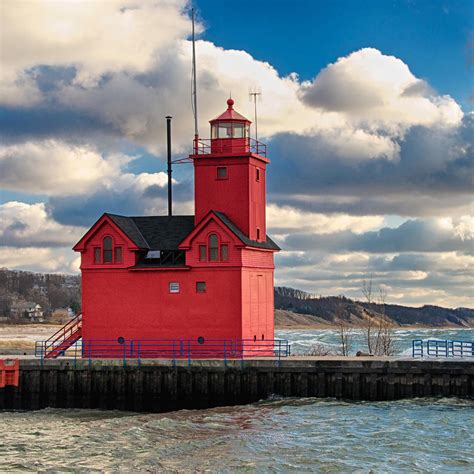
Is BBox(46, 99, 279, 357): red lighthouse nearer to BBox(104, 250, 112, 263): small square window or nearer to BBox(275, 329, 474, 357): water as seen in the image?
BBox(104, 250, 112, 263): small square window

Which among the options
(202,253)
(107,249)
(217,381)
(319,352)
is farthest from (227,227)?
(319,352)

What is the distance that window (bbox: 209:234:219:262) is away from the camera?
133 ft

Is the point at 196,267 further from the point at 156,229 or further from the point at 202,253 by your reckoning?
the point at 156,229

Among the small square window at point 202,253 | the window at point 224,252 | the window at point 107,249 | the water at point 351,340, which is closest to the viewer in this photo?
the window at point 224,252

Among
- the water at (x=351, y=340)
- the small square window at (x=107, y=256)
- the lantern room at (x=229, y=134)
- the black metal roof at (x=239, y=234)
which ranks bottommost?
the water at (x=351, y=340)

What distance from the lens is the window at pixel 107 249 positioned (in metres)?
41.9

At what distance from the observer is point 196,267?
133 ft

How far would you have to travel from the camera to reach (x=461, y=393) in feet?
115

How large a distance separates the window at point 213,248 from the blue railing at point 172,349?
3840mm

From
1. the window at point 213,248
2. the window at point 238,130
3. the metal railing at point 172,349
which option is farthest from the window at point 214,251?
the window at point 238,130

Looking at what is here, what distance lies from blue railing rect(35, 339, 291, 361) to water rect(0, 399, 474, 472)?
416 cm

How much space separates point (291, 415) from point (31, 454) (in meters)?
10.3

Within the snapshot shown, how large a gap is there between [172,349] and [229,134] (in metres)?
11.0

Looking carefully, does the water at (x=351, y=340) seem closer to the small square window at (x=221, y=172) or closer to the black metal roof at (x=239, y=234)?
the black metal roof at (x=239, y=234)
